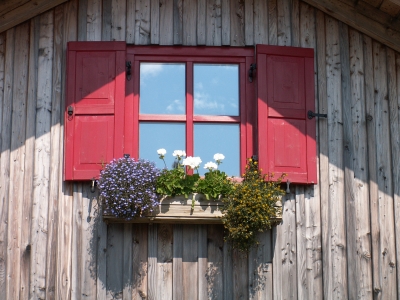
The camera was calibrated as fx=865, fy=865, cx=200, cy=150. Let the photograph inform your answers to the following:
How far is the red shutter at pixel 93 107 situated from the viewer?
285 inches

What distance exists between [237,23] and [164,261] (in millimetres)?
2225

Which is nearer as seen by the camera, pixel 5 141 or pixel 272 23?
pixel 5 141

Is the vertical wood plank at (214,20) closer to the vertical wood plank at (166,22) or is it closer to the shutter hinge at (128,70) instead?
the vertical wood plank at (166,22)

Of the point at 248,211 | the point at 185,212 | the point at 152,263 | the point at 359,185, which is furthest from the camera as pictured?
the point at 359,185

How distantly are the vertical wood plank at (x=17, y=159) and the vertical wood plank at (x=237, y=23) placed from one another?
1817mm

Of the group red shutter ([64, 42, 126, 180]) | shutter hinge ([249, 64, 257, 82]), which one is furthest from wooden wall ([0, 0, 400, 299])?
shutter hinge ([249, 64, 257, 82])

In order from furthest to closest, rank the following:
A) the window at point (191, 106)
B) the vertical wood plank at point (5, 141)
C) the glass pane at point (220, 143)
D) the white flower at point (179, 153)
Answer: the glass pane at point (220, 143) < the window at point (191, 106) < the white flower at point (179, 153) < the vertical wood plank at point (5, 141)

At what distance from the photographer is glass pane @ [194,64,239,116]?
758cm

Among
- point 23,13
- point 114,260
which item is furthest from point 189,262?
point 23,13

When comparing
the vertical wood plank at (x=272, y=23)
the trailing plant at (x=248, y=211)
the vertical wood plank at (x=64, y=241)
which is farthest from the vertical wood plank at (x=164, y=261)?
the vertical wood plank at (x=272, y=23)

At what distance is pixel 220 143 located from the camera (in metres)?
7.49

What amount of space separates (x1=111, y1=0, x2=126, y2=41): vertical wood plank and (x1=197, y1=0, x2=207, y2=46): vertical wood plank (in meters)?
0.66

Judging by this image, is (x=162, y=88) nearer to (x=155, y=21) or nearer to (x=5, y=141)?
(x=155, y=21)

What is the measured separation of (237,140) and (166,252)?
46.0 inches
